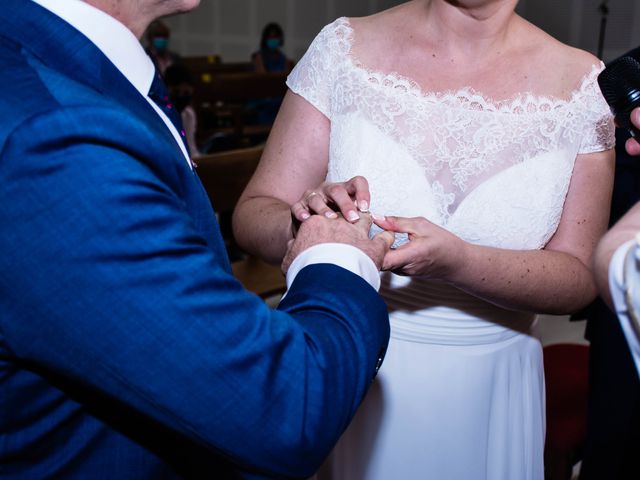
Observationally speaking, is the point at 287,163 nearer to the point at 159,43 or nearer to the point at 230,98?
the point at 230,98

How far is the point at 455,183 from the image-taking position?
189 cm

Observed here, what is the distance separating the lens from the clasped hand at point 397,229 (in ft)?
4.68

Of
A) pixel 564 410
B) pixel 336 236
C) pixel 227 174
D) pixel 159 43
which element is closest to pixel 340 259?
pixel 336 236

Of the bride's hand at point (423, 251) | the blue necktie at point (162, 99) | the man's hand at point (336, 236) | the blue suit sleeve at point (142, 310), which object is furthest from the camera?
the bride's hand at point (423, 251)

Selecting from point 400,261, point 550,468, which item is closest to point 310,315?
point 400,261

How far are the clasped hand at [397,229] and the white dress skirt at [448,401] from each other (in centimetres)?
28

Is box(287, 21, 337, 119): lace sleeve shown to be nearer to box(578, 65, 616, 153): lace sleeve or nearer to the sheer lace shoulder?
the sheer lace shoulder

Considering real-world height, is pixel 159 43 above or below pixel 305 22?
above

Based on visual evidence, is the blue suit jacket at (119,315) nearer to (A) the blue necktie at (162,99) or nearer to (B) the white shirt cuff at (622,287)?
(A) the blue necktie at (162,99)

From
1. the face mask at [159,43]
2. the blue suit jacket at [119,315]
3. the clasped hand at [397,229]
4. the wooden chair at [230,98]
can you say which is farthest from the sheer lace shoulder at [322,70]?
the face mask at [159,43]

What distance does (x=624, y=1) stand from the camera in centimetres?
736

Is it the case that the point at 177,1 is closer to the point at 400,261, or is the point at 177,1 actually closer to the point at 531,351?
the point at 400,261

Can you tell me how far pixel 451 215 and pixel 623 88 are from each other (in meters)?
0.61

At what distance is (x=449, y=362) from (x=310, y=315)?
0.94m
